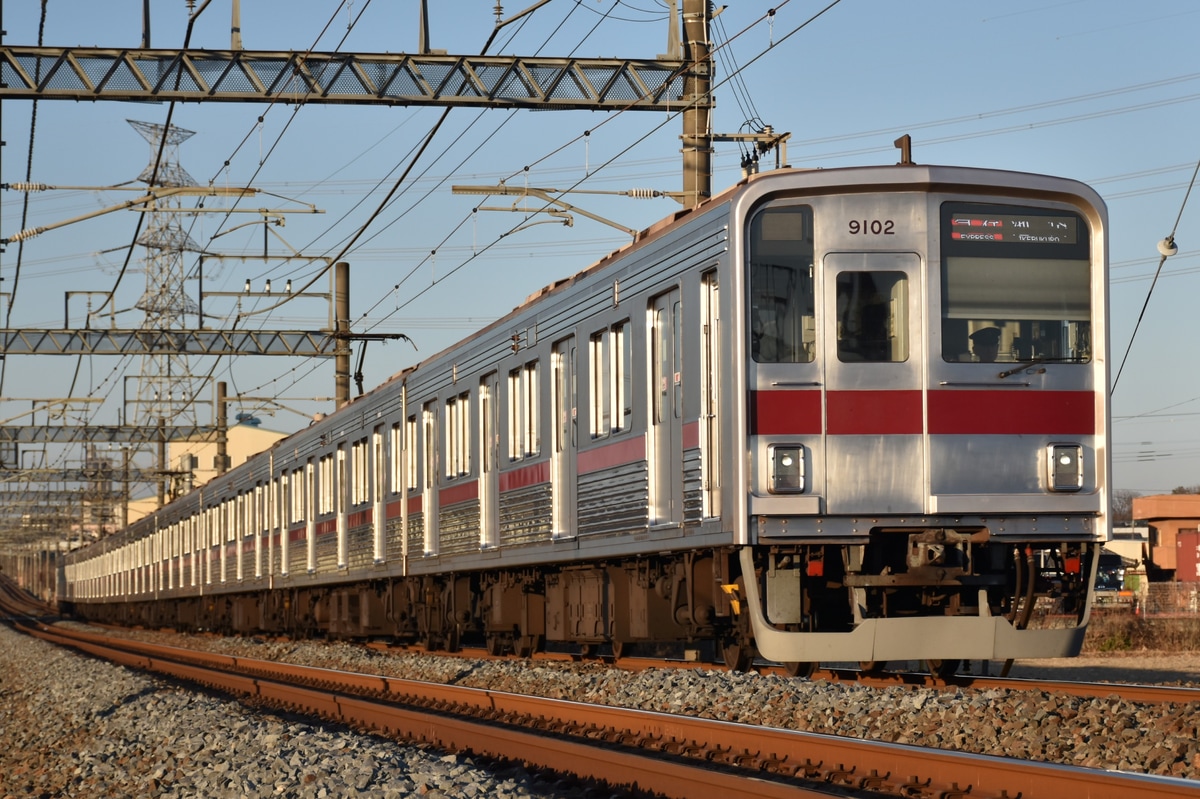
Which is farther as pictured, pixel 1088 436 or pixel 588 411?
pixel 588 411

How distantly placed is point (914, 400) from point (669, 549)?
2.14 meters

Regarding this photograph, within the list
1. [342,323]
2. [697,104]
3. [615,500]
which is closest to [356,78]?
[697,104]

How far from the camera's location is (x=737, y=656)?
11.3 metres

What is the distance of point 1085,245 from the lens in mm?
10172

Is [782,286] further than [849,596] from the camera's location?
Yes

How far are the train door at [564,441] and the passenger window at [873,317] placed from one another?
→ 363 cm

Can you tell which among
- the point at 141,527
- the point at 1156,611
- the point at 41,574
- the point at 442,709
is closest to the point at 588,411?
the point at 442,709

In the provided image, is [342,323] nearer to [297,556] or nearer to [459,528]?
[297,556]

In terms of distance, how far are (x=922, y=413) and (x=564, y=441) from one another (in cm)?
428

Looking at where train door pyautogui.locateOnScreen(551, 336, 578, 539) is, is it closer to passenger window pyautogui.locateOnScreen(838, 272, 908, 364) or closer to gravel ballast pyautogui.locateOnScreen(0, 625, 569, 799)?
gravel ballast pyautogui.locateOnScreen(0, 625, 569, 799)

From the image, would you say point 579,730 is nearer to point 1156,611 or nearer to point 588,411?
point 588,411

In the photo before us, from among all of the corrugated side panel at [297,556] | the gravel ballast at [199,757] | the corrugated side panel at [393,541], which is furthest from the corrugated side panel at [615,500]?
the corrugated side panel at [297,556]

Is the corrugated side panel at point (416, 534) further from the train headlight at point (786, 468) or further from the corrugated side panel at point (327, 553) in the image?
the train headlight at point (786, 468)

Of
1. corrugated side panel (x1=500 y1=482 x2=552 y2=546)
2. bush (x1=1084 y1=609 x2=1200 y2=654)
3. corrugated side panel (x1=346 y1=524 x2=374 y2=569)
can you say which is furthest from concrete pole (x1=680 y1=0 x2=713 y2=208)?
bush (x1=1084 y1=609 x2=1200 y2=654)
